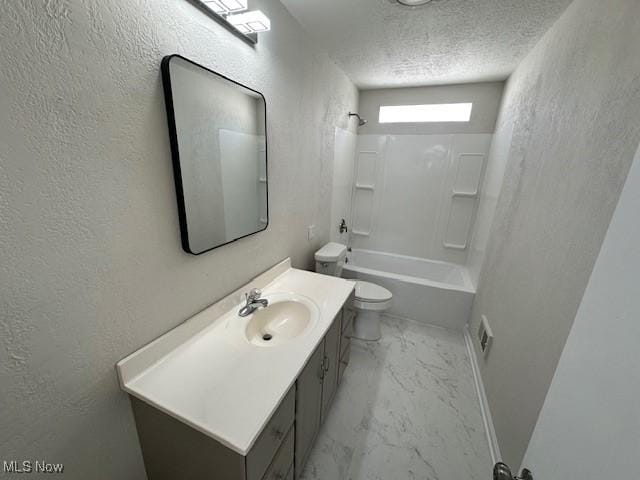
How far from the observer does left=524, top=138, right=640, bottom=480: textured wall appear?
1.20ft

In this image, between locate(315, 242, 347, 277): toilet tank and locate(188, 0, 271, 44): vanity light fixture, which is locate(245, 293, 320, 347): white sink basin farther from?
locate(188, 0, 271, 44): vanity light fixture

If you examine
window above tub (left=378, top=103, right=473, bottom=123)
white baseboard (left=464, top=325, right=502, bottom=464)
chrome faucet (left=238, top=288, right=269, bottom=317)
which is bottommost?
white baseboard (left=464, top=325, right=502, bottom=464)

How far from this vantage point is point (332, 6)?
1353 millimetres

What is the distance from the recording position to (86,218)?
27.5 inches

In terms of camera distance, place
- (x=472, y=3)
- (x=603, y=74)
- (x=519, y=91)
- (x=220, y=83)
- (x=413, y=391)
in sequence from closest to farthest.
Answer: (x=603, y=74) < (x=220, y=83) < (x=472, y=3) < (x=413, y=391) < (x=519, y=91)

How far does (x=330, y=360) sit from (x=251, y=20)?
163 cm

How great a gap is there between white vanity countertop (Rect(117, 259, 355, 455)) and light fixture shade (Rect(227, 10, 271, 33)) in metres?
1.21

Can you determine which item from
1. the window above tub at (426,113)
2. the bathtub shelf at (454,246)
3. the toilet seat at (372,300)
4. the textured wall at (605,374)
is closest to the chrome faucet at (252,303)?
the toilet seat at (372,300)

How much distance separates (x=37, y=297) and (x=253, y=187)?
89cm

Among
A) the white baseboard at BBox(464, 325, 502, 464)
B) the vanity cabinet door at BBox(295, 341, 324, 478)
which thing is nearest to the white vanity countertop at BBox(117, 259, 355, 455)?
the vanity cabinet door at BBox(295, 341, 324, 478)

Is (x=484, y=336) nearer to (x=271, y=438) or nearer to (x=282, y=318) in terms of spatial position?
(x=282, y=318)

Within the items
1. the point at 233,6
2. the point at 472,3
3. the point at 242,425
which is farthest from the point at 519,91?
the point at 242,425

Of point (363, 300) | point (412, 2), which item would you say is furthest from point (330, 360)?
point (412, 2)

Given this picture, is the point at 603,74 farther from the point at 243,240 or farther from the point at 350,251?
the point at 350,251
